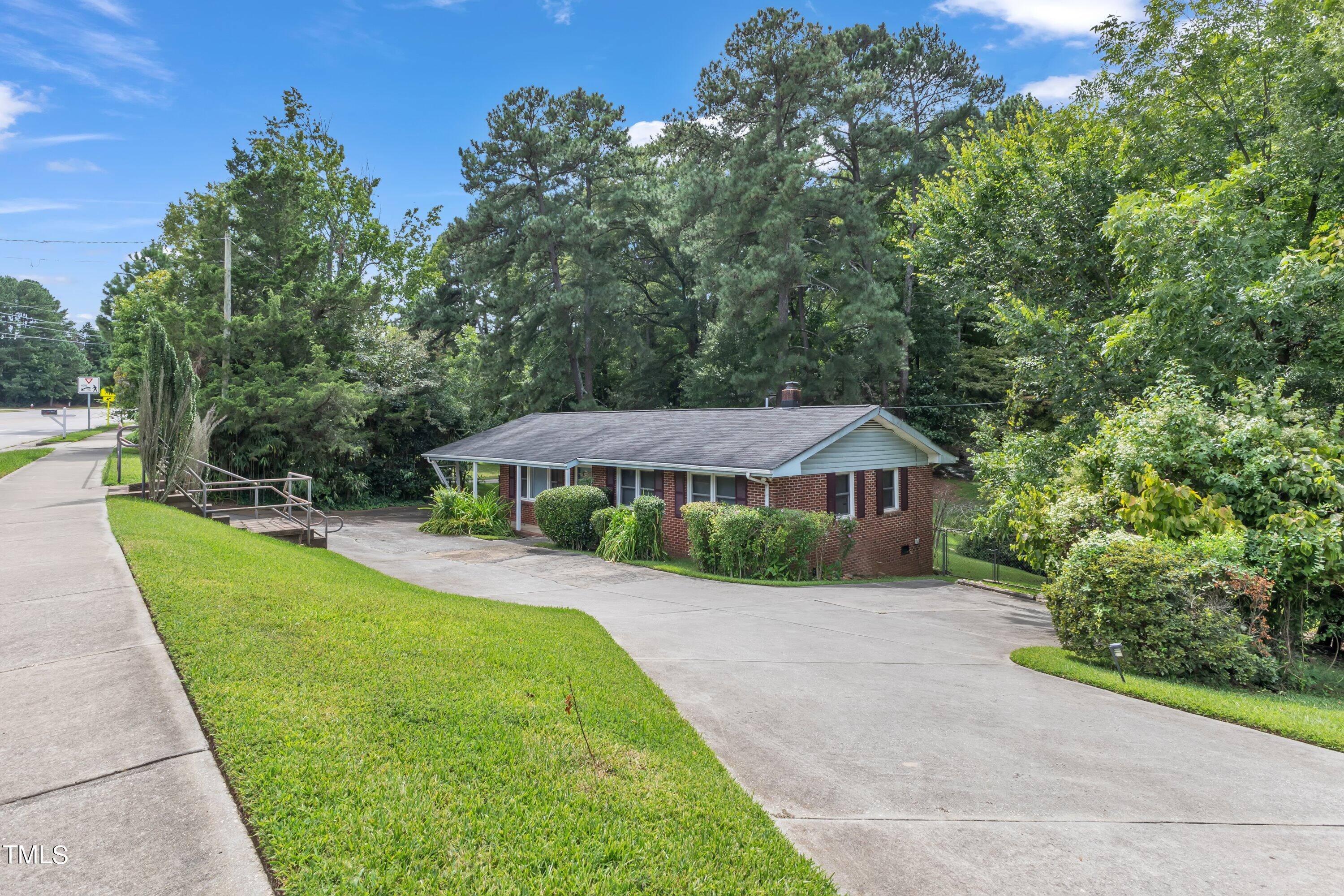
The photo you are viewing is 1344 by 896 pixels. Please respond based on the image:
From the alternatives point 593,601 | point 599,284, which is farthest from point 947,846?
point 599,284

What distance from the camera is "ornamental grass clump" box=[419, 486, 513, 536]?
2225 cm

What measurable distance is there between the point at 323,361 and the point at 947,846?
87.2 ft

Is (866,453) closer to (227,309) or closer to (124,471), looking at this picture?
(227,309)

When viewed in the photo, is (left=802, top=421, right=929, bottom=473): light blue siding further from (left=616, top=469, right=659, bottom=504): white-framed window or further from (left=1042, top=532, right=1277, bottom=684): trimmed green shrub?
(left=1042, top=532, right=1277, bottom=684): trimmed green shrub

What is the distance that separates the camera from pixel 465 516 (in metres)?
22.4

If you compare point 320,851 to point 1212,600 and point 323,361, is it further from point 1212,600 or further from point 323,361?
point 323,361

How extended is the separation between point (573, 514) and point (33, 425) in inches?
2060

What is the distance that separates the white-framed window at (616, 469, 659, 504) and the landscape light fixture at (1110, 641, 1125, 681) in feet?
41.4

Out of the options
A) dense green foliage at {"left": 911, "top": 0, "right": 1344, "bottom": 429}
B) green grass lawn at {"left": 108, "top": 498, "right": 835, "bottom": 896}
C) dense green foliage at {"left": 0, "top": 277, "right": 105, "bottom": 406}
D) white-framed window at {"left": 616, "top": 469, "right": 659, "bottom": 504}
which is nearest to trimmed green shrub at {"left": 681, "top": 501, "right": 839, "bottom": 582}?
white-framed window at {"left": 616, "top": 469, "right": 659, "bottom": 504}

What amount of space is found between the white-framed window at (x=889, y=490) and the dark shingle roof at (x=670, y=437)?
1.99m

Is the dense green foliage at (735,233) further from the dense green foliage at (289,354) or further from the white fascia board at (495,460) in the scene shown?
the white fascia board at (495,460)

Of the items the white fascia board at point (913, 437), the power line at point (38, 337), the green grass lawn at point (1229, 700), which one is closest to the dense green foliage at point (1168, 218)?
the white fascia board at point (913, 437)

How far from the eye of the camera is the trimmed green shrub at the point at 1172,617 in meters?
8.12

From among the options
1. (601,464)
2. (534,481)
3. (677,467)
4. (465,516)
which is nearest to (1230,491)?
(677,467)
